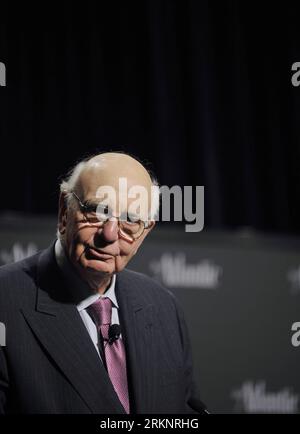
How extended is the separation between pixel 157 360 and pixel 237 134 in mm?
812

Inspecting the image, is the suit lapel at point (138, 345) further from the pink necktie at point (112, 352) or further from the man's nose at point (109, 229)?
the man's nose at point (109, 229)

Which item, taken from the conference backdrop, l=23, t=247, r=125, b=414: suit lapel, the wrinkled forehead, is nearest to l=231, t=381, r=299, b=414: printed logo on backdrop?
the conference backdrop

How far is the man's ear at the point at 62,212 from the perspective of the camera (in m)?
1.59

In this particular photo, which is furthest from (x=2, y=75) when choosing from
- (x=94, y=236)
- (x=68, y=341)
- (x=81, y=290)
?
(x=68, y=341)

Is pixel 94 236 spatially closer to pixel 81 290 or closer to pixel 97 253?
pixel 97 253

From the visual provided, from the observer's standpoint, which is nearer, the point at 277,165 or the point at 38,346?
the point at 38,346

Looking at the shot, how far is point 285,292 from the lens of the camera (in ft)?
5.93

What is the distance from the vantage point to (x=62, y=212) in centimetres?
161

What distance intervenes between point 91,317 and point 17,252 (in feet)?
0.91

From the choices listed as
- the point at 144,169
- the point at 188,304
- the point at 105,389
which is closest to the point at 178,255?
the point at 188,304

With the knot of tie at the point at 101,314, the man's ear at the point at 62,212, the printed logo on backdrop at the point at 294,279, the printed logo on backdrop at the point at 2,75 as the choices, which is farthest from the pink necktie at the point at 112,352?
the printed logo on backdrop at the point at 2,75

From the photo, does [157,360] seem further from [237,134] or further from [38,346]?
[237,134]

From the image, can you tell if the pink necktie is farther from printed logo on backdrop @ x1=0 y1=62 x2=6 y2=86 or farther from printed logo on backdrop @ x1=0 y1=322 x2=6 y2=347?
printed logo on backdrop @ x1=0 y1=62 x2=6 y2=86
